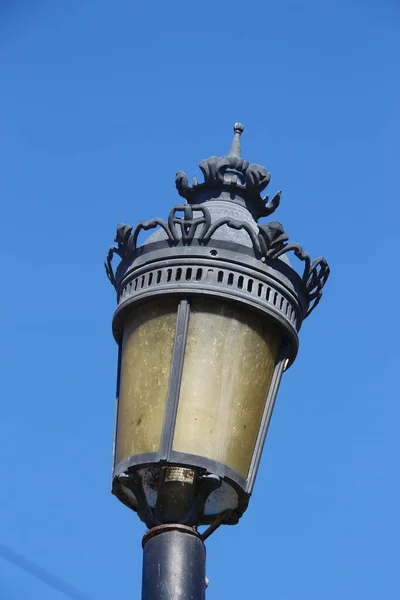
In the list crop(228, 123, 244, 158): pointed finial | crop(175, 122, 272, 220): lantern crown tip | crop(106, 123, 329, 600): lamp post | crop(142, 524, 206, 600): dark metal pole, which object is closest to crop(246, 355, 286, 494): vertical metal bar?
crop(106, 123, 329, 600): lamp post

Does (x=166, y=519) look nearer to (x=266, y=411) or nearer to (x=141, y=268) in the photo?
(x=266, y=411)

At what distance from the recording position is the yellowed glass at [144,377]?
190 inches

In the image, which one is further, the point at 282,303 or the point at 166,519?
the point at 282,303

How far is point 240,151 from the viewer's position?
18.7ft

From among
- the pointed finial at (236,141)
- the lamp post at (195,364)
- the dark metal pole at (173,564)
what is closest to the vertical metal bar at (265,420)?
the lamp post at (195,364)

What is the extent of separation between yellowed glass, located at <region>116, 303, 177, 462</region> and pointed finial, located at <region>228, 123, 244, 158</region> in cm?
87

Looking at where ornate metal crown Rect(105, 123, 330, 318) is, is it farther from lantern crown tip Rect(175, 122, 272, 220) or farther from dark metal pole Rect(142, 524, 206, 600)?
dark metal pole Rect(142, 524, 206, 600)

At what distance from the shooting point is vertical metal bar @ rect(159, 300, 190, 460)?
4711mm

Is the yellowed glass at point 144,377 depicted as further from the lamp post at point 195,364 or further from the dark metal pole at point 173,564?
the dark metal pole at point 173,564

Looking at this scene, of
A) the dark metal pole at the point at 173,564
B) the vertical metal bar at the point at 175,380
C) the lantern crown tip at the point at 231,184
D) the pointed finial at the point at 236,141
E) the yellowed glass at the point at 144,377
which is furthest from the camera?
the pointed finial at the point at 236,141

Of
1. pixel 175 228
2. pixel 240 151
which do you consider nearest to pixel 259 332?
pixel 175 228

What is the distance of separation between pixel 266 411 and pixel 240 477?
12.5 inches

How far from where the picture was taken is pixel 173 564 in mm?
4652

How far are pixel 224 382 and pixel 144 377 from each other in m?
0.29
